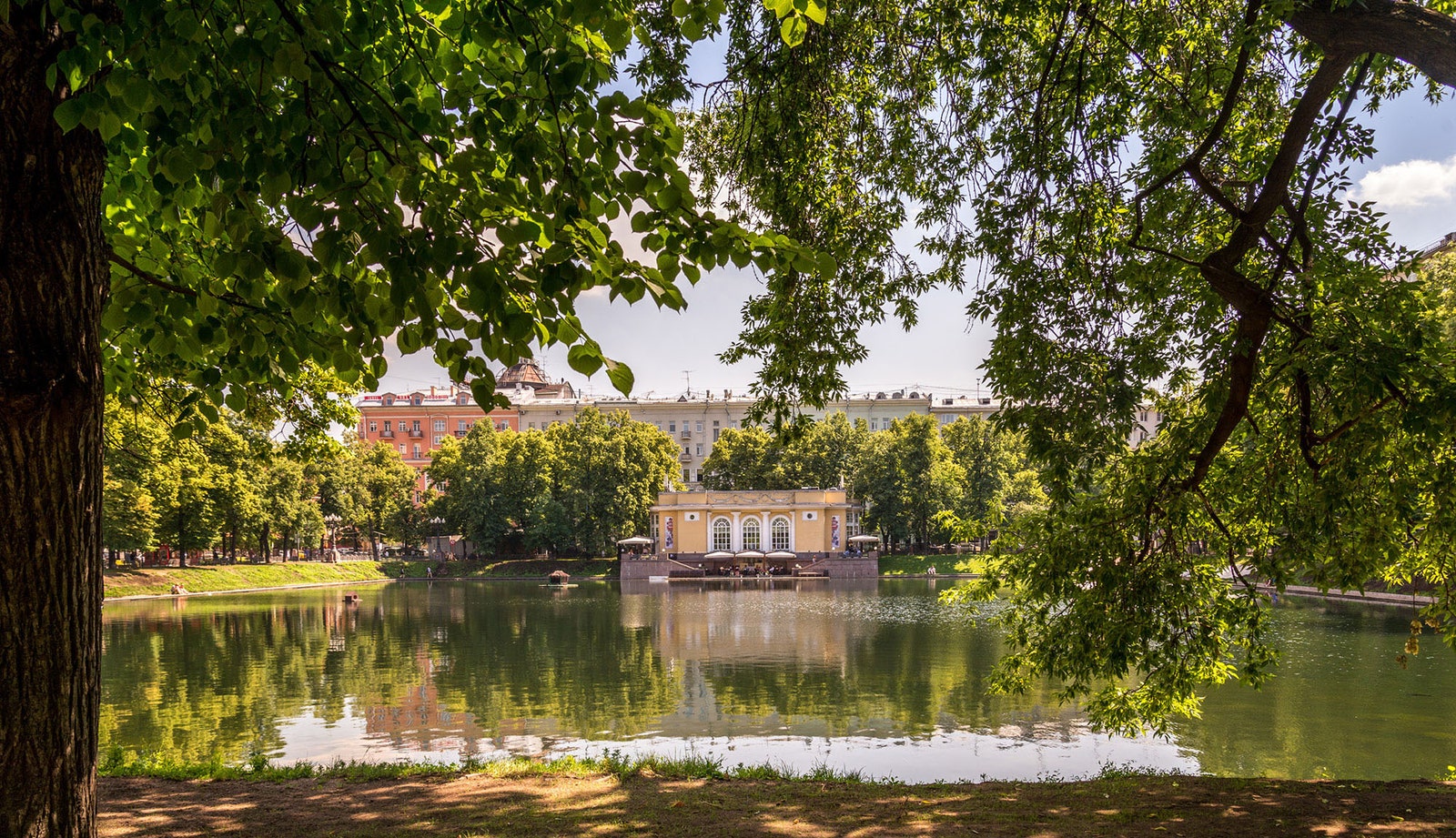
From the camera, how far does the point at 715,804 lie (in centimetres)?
654

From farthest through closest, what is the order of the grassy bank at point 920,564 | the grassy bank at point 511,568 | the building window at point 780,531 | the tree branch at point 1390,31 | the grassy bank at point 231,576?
the building window at point 780,531
the grassy bank at point 511,568
the grassy bank at point 920,564
the grassy bank at point 231,576
the tree branch at point 1390,31

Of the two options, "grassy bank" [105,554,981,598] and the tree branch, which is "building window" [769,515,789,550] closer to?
"grassy bank" [105,554,981,598]

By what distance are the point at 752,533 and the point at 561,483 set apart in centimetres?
1259

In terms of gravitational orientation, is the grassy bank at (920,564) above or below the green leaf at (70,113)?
below

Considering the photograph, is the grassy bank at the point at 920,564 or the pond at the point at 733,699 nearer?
the pond at the point at 733,699

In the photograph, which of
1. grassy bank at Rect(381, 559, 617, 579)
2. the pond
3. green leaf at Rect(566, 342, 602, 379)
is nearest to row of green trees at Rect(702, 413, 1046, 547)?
grassy bank at Rect(381, 559, 617, 579)

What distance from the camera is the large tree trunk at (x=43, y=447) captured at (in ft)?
8.07

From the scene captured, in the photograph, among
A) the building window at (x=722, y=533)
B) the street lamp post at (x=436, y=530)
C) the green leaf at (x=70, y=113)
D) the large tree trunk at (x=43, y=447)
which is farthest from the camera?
the street lamp post at (x=436, y=530)

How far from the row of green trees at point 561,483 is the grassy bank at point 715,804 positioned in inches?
1806

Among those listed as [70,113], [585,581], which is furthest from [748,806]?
[585,581]

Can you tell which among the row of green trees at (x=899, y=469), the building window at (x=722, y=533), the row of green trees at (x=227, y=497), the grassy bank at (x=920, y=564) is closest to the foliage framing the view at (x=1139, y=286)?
the row of green trees at (x=227, y=497)

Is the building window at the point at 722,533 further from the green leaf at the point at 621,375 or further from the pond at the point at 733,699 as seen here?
the green leaf at the point at 621,375

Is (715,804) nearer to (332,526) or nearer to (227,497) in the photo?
(227,497)

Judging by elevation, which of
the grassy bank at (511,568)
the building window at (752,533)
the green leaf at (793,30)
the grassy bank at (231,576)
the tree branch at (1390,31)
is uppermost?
the tree branch at (1390,31)
